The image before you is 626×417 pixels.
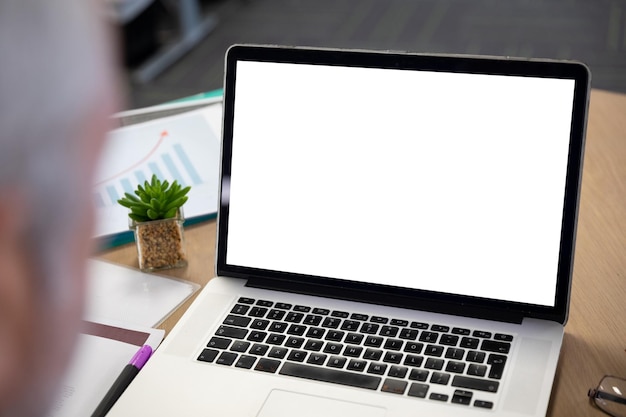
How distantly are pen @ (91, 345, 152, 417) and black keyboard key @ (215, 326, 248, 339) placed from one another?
0.07 m

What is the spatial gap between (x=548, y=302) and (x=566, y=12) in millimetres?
3033

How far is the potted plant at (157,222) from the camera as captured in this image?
99cm

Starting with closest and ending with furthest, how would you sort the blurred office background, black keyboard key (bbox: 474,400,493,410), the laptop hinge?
black keyboard key (bbox: 474,400,493,410) < the laptop hinge < the blurred office background

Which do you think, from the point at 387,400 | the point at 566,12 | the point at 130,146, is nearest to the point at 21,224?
the point at 387,400

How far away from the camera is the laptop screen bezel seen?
761mm

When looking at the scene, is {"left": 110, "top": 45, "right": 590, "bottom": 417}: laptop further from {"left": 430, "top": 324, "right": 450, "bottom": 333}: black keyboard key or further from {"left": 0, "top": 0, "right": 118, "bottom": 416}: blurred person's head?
{"left": 0, "top": 0, "right": 118, "bottom": 416}: blurred person's head

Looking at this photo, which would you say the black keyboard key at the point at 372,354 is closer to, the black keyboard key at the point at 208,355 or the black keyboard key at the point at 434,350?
the black keyboard key at the point at 434,350

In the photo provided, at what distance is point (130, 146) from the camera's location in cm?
125

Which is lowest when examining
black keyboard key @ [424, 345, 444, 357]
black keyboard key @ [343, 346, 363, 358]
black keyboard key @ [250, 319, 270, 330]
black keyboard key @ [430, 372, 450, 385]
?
black keyboard key @ [250, 319, 270, 330]

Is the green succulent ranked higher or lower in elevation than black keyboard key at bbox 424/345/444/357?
higher

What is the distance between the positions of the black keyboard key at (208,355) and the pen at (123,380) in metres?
0.06

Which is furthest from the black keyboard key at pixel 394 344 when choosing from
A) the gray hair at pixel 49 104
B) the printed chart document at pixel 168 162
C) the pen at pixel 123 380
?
the gray hair at pixel 49 104

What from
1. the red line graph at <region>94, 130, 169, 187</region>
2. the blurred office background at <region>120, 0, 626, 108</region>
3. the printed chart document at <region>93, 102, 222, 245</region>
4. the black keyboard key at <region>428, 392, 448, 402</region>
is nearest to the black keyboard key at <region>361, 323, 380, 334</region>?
the black keyboard key at <region>428, 392, 448, 402</region>

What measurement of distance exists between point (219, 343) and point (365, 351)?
15 centimetres
